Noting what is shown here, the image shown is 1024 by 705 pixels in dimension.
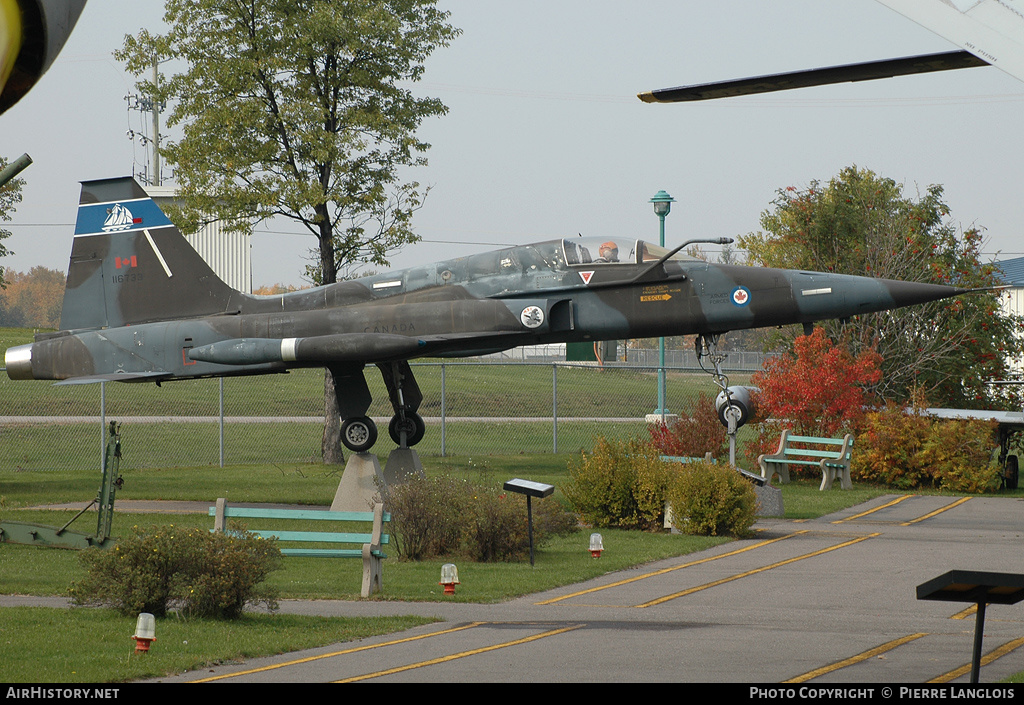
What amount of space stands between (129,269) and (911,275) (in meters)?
20.2

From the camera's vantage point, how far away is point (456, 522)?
1449 cm

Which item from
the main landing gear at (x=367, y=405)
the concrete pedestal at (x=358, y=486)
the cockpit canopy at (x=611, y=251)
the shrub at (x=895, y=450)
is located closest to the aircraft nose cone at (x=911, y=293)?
the cockpit canopy at (x=611, y=251)

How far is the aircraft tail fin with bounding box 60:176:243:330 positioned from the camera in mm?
20219

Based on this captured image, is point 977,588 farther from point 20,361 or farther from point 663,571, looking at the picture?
point 20,361

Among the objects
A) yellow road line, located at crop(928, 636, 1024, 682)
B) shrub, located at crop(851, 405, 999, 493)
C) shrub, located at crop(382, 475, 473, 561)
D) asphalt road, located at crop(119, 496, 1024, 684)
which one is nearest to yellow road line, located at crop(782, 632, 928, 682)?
asphalt road, located at crop(119, 496, 1024, 684)

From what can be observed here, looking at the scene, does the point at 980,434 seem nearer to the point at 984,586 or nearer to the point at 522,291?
the point at 522,291

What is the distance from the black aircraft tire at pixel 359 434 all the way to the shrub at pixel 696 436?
382 inches

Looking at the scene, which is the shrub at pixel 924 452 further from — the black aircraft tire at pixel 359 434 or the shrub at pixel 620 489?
the black aircraft tire at pixel 359 434

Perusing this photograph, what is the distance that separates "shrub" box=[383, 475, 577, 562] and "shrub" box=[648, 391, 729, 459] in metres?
12.2

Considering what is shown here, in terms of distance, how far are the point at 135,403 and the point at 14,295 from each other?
316 ft

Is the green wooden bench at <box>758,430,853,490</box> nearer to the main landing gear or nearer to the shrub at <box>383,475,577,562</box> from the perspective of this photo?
the main landing gear

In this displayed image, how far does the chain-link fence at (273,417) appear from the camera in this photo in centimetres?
3200

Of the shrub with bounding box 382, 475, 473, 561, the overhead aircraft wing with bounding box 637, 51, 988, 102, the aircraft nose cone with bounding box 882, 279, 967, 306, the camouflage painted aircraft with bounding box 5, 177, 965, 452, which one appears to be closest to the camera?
the overhead aircraft wing with bounding box 637, 51, 988, 102
